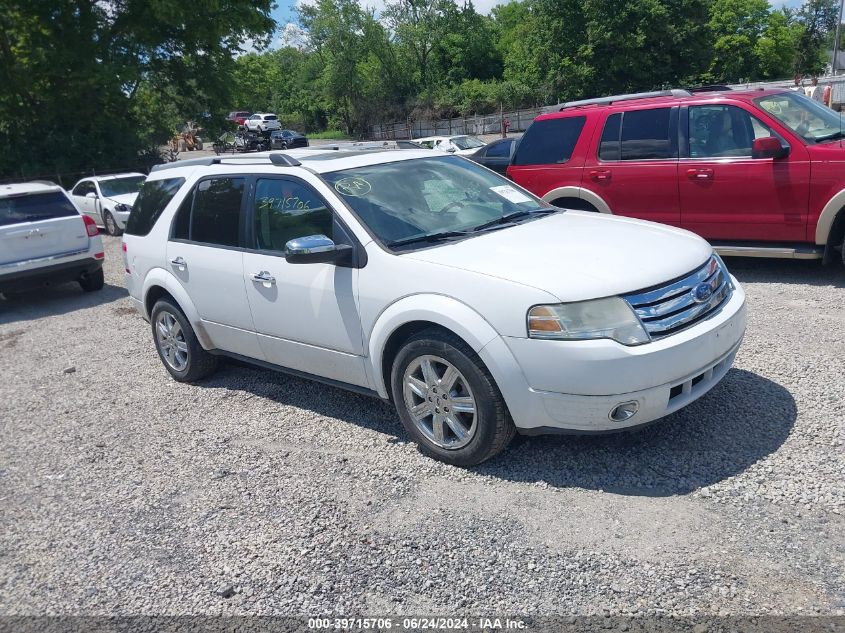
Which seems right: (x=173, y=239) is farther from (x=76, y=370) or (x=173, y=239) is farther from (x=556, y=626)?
(x=556, y=626)

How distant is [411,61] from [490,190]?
62833 millimetres

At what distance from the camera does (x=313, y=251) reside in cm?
419

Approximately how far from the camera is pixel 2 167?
77.9ft

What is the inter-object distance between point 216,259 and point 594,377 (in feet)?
9.91

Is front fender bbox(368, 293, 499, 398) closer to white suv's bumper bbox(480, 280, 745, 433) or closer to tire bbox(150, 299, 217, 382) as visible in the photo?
white suv's bumper bbox(480, 280, 745, 433)

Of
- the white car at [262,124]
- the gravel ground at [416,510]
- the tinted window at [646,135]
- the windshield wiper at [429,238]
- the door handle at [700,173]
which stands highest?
the white car at [262,124]

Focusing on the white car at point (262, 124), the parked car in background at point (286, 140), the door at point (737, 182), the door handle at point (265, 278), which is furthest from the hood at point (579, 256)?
the white car at point (262, 124)

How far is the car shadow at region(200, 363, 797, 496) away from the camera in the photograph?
3.79m

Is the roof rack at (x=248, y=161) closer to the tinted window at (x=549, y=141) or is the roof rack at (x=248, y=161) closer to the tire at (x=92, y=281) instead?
the tinted window at (x=549, y=141)

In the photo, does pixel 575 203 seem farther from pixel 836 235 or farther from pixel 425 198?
pixel 425 198

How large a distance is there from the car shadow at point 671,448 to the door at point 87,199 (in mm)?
14469

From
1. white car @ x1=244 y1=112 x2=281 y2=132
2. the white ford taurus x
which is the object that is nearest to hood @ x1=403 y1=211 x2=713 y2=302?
the white ford taurus x

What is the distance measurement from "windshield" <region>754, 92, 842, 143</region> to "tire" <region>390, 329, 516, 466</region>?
495 cm

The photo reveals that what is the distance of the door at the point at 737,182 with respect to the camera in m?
6.82
